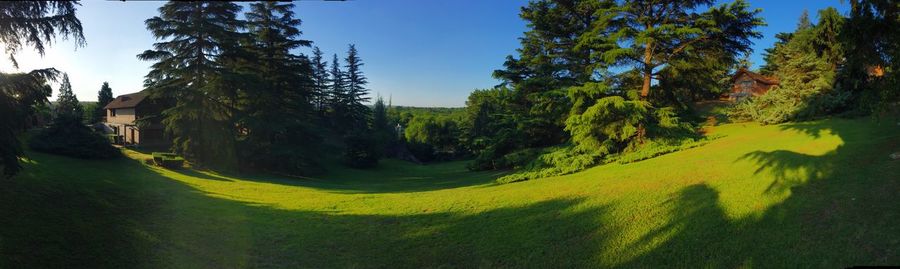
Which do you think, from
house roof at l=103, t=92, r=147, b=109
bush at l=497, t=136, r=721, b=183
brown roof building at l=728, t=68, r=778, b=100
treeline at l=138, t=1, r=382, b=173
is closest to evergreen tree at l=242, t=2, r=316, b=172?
treeline at l=138, t=1, r=382, b=173

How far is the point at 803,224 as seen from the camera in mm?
7191

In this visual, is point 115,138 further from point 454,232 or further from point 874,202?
point 874,202

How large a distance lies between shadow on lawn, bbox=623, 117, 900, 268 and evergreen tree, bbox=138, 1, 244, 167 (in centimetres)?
2319

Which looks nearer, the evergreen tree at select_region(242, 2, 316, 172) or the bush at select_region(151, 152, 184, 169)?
the bush at select_region(151, 152, 184, 169)

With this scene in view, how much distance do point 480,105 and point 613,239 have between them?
5998 centimetres

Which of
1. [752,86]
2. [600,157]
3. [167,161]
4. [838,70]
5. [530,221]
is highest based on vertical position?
[752,86]

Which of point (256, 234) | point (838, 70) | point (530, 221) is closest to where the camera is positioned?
point (256, 234)

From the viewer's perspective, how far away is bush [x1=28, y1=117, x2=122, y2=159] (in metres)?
17.5

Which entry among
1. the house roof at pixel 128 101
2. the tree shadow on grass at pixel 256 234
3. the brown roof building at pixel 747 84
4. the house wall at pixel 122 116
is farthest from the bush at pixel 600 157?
the house wall at pixel 122 116

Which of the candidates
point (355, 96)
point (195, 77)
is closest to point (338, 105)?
point (355, 96)

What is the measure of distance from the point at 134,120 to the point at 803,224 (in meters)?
37.3

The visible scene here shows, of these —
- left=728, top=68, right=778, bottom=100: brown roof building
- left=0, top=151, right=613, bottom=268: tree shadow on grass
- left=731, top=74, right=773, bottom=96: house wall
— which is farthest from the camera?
left=731, top=74, right=773, bottom=96: house wall

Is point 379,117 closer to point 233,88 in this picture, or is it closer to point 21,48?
point 233,88

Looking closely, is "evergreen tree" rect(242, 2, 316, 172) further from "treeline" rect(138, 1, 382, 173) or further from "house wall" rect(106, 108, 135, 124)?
"house wall" rect(106, 108, 135, 124)
